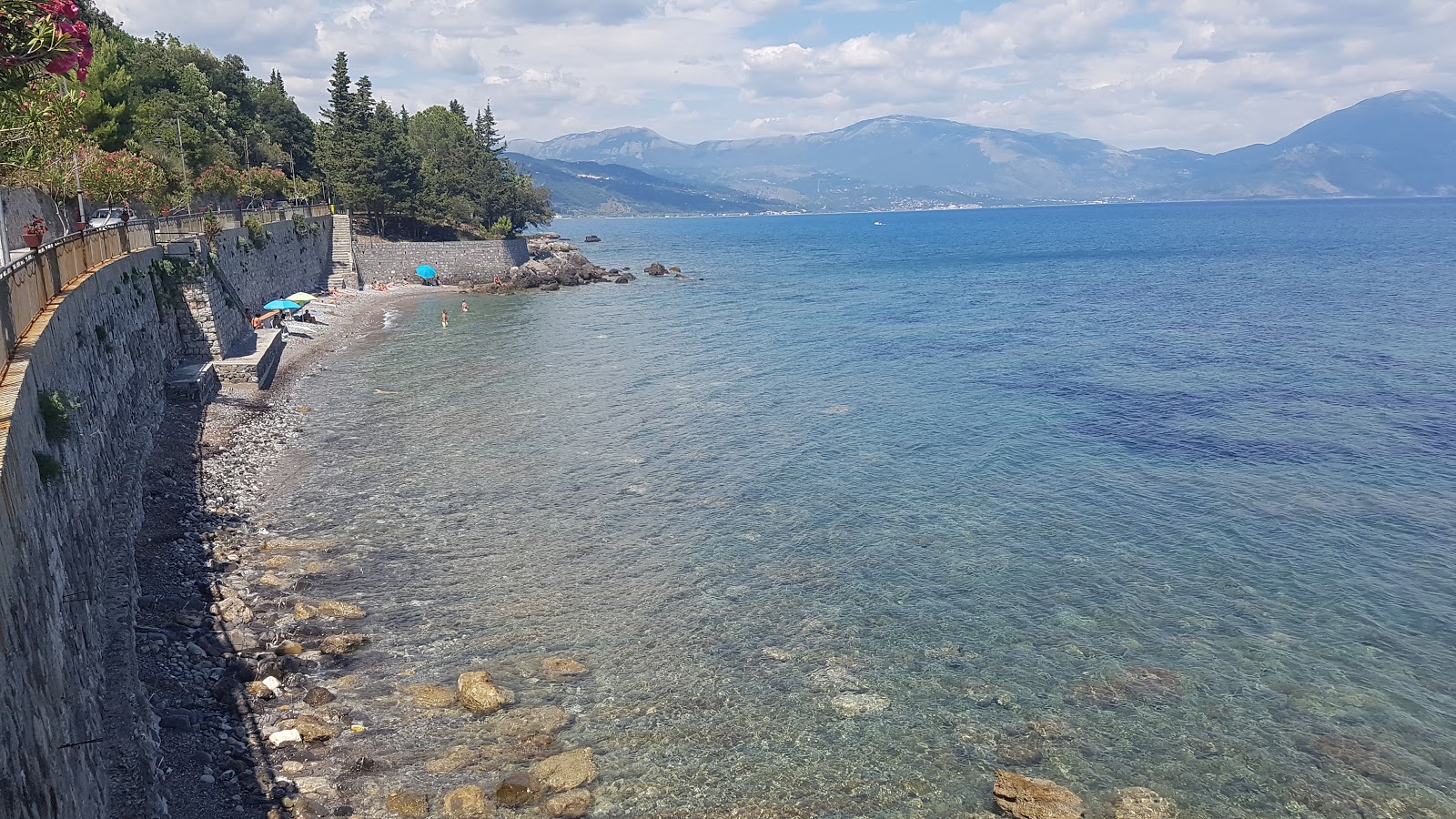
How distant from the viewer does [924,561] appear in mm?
22906

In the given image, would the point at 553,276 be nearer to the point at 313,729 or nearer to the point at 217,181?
the point at 217,181

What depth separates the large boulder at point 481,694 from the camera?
16.3 m

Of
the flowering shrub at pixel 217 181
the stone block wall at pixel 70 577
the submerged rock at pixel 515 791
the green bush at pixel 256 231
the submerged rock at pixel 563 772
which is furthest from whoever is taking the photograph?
the green bush at pixel 256 231

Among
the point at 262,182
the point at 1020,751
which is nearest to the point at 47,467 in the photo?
the point at 1020,751

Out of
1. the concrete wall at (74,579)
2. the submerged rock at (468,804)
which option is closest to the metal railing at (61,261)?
the concrete wall at (74,579)

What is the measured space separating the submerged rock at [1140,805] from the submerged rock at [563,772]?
8.42m

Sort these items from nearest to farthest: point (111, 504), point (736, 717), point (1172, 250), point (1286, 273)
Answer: point (736, 717) < point (111, 504) < point (1286, 273) < point (1172, 250)

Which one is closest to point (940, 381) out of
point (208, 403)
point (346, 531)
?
point (346, 531)

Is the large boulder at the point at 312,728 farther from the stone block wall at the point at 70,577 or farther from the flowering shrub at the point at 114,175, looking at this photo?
the flowering shrub at the point at 114,175

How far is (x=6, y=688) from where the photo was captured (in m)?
8.66

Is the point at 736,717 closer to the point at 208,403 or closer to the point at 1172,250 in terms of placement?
the point at 208,403

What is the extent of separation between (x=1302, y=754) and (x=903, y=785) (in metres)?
6.99

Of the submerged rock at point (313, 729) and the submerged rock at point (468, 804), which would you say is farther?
the submerged rock at point (313, 729)

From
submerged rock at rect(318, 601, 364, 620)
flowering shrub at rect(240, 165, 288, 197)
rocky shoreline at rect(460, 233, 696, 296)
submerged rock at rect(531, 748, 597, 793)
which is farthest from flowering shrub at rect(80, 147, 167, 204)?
rocky shoreline at rect(460, 233, 696, 296)
